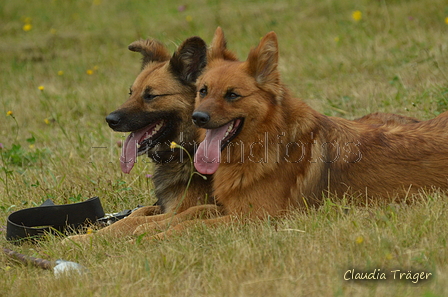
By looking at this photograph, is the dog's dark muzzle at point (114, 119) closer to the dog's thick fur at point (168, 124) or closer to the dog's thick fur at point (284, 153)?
the dog's thick fur at point (168, 124)

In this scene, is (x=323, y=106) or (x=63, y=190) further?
(x=323, y=106)

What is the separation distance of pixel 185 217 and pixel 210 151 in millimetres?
597

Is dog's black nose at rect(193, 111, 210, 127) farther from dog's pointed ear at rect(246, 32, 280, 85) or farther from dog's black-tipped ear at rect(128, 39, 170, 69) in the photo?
dog's black-tipped ear at rect(128, 39, 170, 69)

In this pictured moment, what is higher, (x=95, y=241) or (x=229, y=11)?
(x=229, y=11)

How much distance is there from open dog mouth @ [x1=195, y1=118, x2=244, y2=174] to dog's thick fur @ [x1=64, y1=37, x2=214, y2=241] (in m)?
0.39

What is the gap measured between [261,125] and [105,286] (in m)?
1.58

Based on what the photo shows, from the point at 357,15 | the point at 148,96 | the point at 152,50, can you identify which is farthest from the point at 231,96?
the point at 357,15

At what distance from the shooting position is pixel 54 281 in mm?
3414

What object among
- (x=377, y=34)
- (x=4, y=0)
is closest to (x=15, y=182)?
(x=377, y=34)

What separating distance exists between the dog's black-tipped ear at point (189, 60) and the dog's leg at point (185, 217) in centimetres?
110

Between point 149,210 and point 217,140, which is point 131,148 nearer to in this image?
point 149,210


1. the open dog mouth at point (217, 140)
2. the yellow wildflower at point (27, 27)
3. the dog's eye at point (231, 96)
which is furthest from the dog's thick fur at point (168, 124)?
the yellow wildflower at point (27, 27)

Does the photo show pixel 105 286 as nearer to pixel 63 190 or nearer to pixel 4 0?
pixel 63 190

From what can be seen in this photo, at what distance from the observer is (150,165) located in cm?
573
